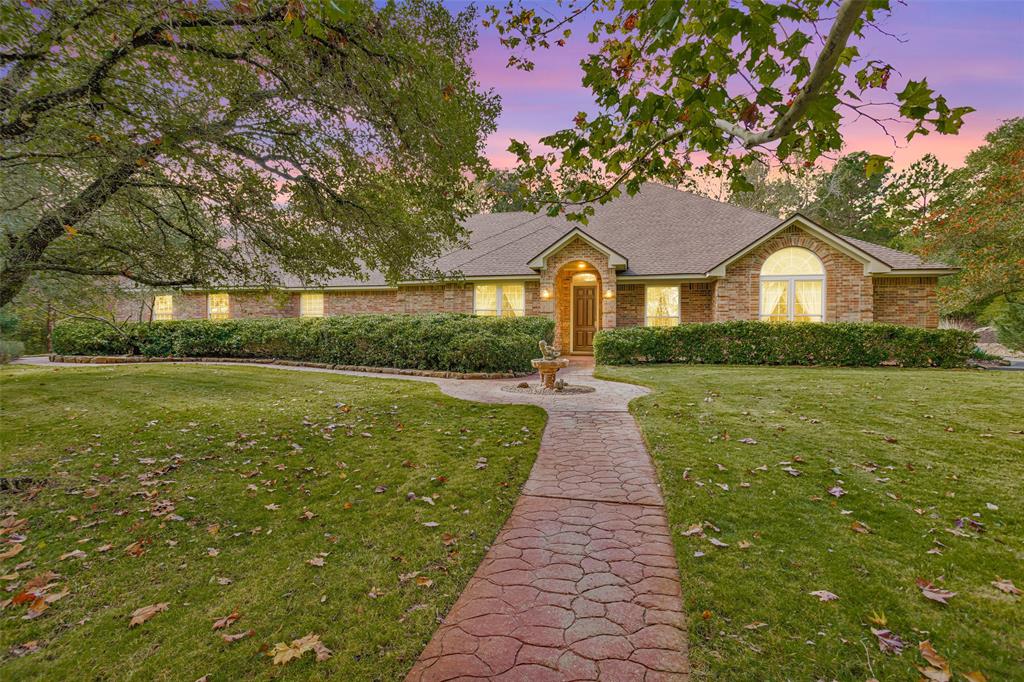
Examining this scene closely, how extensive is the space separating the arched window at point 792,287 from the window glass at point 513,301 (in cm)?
883

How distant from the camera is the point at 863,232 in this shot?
1531 inches

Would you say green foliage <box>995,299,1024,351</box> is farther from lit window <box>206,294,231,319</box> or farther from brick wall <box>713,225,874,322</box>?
lit window <box>206,294,231,319</box>

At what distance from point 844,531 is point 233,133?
860 cm

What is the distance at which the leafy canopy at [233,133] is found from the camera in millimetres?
5102

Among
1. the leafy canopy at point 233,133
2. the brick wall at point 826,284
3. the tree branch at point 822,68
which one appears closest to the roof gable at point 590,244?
the brick wall at point 826,284

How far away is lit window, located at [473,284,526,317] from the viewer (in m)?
19.9

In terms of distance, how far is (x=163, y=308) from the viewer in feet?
83.2

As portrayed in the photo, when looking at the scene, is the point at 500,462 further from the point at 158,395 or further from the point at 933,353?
the point at 933,353

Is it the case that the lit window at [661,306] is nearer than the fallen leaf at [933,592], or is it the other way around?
the fallen leaf at [933,592]

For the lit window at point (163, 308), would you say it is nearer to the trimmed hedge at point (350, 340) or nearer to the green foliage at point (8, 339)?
the green foliage at point (8, 339)

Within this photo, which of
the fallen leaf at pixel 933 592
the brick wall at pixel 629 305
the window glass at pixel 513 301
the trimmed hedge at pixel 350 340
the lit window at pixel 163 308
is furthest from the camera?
the lit window at pixel 163 308

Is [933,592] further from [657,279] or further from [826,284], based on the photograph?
[826,284]

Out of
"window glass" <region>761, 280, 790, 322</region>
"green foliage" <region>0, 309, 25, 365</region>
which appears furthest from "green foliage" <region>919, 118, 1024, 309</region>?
"green foliage" <region>0, 309, 25, 365</region>

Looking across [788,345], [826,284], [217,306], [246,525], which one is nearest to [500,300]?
[788,345]
